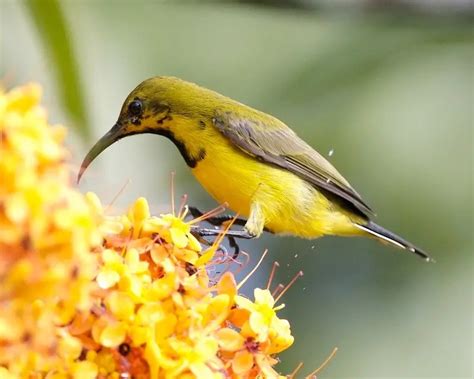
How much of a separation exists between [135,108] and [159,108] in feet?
0.37

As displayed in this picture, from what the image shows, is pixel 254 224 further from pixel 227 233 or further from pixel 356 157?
pixel 356 157

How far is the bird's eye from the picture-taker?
13.0ft

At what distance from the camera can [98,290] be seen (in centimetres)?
237

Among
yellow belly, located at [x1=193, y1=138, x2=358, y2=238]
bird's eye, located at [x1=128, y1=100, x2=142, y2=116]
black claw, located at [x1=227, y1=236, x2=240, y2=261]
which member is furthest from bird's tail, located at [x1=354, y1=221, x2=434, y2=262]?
bird's eye, located at [x1=128, y1=100, x2=142, y2=116]

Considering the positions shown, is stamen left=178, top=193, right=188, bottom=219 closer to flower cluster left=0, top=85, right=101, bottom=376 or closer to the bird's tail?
flower cluster left=0, top=85, right=101, bottom=376

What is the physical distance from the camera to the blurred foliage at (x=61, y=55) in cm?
272

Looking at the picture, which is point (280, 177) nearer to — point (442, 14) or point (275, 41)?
point (442, 14)

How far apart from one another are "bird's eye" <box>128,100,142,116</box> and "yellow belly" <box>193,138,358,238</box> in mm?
328

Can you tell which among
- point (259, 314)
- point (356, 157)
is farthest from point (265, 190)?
point (356, 157)

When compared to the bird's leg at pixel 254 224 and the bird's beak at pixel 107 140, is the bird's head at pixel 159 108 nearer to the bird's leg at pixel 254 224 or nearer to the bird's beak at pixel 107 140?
the bird's beak at pixel 107 140

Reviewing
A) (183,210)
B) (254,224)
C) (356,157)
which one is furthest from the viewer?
(356,157)

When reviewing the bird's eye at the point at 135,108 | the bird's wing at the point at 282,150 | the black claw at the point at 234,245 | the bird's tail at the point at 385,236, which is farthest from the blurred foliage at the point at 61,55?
the bird's tail at the point at 385,236

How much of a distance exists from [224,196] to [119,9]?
3.20 metres

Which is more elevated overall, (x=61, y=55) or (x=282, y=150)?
(x=61, y=55)
